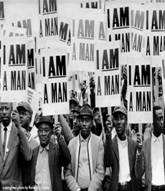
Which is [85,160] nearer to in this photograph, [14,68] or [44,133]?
[44,133]

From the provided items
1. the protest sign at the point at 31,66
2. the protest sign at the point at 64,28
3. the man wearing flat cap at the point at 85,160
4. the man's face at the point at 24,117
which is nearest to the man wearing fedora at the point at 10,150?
the man wearing flat cap at the point at 85,160

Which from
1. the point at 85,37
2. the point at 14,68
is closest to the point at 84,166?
the point at 14,68

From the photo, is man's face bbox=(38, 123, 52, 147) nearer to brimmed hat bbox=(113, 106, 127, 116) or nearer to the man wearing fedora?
the man wearing fedora

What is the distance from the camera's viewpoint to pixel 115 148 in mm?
10500

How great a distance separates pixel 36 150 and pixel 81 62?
1.84m

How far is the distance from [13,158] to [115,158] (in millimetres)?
1397

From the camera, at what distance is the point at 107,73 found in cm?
1107

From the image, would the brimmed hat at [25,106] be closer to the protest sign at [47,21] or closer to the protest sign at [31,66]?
the protest sign at [31,66]

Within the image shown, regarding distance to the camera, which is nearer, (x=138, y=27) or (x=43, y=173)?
(x=43, y=173)

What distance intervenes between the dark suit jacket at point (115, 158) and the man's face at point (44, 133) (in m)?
0.82

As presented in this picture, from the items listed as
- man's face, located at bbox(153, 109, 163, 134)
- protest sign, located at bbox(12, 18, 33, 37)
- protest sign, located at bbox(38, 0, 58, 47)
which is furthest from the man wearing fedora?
protest sign, located at bbox(12, 18, 33, 37)

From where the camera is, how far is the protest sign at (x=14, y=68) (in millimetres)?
10773

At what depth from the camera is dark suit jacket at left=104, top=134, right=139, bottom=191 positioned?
1027 centimetres

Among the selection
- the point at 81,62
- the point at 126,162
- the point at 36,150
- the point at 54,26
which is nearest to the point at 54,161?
the point at 36,150
